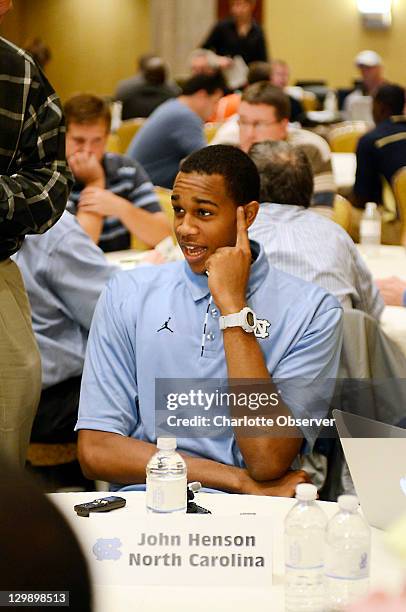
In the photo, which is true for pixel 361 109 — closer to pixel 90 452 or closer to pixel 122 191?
pixel 122 191

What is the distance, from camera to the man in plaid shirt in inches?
98.2

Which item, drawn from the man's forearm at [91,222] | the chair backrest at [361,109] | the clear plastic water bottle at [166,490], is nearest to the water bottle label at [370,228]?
the man's forearm at [91,222]

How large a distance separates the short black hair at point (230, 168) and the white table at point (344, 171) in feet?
15.5

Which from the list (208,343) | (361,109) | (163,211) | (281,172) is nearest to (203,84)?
(163,211)

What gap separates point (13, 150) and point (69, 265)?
0.78m

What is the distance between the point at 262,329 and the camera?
2.47 metres

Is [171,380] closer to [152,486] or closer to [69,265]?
[152,486]

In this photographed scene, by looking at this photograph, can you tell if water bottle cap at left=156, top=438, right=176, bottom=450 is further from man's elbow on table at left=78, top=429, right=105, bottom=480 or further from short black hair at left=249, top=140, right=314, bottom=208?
short black hair at left=249, top=140, right=314, bottom=208

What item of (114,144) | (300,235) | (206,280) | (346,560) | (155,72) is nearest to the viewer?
(346,560)

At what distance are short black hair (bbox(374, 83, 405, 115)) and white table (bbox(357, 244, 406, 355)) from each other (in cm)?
255

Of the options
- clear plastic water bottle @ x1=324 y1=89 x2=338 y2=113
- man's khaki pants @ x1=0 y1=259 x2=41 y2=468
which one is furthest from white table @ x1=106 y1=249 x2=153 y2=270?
clear plastic water bottle @ x1=324 y1=89 x2=338 y2=113

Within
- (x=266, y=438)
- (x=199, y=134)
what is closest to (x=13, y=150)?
(x=266, y=438)

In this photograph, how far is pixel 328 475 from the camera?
271cm

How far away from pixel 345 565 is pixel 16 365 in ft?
4.42
